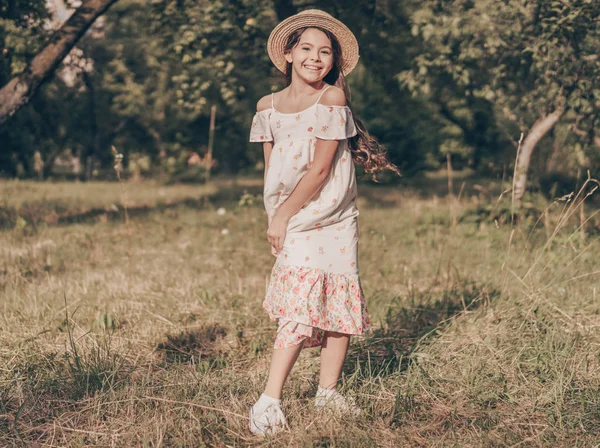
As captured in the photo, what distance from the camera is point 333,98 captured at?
271 centimetres

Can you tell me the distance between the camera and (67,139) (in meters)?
22.9

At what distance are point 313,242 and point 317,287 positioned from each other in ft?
0.62

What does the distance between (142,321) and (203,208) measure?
21.1 feet

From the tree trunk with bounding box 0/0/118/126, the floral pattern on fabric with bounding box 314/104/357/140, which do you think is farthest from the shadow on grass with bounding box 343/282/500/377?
the tree trunk with bounding box 0/0/118/126

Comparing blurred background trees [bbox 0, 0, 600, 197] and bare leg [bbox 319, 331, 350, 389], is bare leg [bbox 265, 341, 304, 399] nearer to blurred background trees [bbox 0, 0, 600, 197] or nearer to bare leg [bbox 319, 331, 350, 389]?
bare leg [bbox 319, 331, 350, 389]

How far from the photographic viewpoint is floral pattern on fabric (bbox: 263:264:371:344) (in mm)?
2699

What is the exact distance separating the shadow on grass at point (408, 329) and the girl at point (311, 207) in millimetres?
495

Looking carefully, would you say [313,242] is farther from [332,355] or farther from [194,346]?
[194,346]

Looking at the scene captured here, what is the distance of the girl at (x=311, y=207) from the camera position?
8.84 ft

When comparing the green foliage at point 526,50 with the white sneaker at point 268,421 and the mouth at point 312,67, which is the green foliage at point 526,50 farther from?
the white sneaker at point 268,421

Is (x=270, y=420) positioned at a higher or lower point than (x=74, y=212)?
higher

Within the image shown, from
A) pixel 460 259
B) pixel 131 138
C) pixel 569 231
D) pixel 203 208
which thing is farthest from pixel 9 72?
pixel 131 138

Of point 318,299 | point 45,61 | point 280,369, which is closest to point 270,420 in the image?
point 280,369

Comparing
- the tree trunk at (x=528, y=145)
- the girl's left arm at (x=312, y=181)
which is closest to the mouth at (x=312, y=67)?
the girl's left arm at (x=312, y=181)
